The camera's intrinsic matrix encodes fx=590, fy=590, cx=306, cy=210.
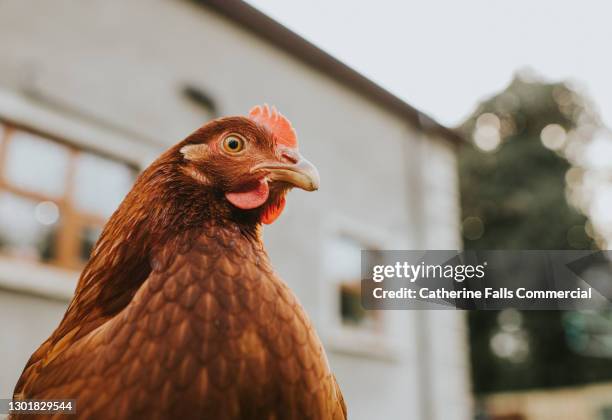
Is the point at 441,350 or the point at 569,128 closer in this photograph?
the point at 441,350

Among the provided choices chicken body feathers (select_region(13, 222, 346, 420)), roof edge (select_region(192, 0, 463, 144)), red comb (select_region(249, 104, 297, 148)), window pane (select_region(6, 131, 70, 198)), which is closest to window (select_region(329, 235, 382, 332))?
roof edge (select_region(192, 0, 463, 144))

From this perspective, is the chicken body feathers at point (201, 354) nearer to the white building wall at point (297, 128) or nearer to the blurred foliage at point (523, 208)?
the white building wall at point (297, 128)

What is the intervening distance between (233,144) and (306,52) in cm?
370

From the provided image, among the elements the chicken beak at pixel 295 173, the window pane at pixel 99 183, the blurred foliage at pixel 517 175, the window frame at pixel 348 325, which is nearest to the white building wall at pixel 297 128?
the window frame at pixel 348 325

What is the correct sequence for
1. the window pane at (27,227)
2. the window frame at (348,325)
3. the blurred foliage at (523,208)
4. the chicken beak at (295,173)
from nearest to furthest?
the chicken beak at (295,173) → the window pane at (27,227) → the window frame at (348,325) → the blurred foliage at (523,208)

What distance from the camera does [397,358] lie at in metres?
4.80

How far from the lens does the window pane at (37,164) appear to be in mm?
3070

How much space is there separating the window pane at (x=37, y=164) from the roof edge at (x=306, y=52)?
144cm

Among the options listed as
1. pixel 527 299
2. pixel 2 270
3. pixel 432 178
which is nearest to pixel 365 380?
pixel 432 178

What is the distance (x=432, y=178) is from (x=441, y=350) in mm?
1608

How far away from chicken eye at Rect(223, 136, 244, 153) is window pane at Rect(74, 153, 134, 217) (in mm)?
2680

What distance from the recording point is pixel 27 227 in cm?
310

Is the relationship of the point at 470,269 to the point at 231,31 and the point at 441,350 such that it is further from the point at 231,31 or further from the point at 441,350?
the point at 441,350

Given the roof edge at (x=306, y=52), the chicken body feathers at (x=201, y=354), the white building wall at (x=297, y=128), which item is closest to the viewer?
the chicken body feathers at (x=201, y=354)
